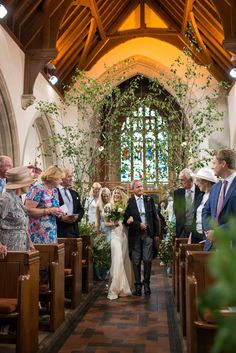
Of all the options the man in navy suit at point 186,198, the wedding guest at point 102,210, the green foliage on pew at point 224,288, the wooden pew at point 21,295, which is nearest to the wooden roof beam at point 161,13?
the wedding guest at point 102,210

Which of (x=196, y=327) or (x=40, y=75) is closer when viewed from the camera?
(x=196, y=327)

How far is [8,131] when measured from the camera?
773 cm

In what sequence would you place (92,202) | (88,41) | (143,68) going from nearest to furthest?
(92,202), (88,41), (143,68)

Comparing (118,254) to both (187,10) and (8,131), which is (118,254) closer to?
(8,131)

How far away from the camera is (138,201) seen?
5.02 meters

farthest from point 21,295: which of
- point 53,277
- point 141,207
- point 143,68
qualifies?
point 143,68

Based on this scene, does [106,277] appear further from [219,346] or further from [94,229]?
[219,346]

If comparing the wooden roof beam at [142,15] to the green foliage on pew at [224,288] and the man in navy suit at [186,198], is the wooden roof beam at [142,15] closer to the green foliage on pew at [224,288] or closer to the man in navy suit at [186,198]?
the man in navy suit at [186,198]

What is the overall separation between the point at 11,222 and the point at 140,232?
7.87ft

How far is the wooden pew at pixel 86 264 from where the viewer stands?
4875mm

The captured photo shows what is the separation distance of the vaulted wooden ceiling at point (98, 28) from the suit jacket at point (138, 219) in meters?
4.02

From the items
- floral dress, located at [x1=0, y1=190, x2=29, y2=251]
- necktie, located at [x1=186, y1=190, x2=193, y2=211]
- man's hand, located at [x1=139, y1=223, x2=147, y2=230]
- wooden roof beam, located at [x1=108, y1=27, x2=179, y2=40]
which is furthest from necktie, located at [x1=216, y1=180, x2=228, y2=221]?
wooden roof beam, located at [x1=108, y1=27, x2=179, y2=40]

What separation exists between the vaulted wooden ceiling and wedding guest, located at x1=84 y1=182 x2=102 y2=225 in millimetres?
2968

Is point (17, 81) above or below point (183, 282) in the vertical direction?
above
